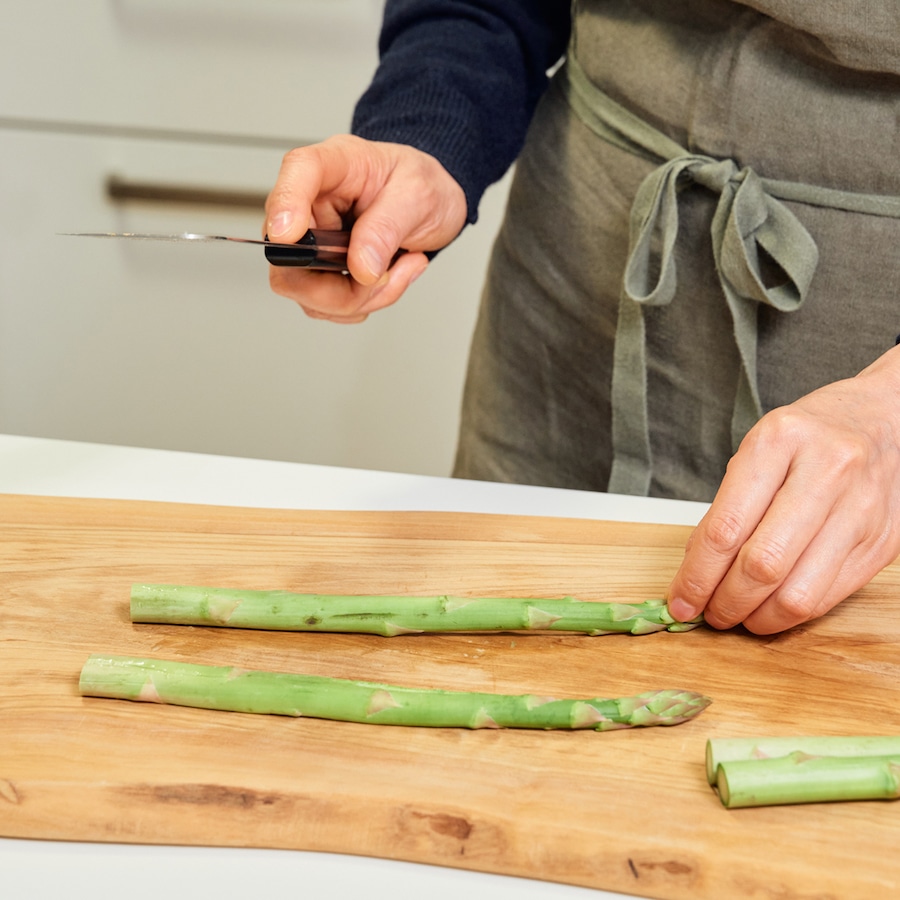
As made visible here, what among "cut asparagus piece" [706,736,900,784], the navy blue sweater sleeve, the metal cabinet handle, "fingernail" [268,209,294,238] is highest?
the navy blue sweater sleeve

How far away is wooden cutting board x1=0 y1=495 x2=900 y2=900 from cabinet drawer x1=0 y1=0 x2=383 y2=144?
1394 millimetres

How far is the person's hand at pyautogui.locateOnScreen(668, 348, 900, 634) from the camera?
0.84m

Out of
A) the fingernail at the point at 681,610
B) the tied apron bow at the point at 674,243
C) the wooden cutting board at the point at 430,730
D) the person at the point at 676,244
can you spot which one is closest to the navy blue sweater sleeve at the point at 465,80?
the person at the point at 676,244

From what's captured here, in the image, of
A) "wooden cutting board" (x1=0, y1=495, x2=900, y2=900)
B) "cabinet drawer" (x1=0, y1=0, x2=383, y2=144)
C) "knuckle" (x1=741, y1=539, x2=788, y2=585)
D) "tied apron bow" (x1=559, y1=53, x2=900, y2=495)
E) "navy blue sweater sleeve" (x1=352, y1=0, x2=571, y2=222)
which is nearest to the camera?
"wooden cutting board" (x1=0, y1=495, x2=900, y2=900)

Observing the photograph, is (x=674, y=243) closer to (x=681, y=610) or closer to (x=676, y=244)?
(x=676, y=244)

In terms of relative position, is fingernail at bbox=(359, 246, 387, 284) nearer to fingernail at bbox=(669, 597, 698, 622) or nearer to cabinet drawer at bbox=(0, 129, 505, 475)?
fingernail at bbox=(669, 597, 698, 622)

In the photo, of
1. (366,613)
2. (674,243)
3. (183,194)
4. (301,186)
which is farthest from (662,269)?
(183,194)

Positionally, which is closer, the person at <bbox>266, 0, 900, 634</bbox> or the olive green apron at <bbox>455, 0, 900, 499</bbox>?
the person at <bbox>266, 0, 900, 634</bbox>

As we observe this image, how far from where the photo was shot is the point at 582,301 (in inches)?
54.6

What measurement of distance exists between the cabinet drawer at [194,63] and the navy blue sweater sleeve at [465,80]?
28.9 inches

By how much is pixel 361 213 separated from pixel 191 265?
127cm

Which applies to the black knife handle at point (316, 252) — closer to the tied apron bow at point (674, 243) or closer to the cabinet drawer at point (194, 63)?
the tied apron bow at point (674, 243)

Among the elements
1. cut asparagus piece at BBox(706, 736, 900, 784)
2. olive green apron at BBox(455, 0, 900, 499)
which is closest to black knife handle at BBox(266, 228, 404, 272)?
olive green apron at BBox(455, 0, 900, 499)

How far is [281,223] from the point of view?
97 cm
